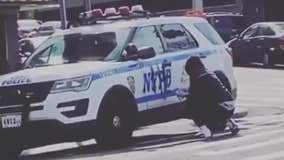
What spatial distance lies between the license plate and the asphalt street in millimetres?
796

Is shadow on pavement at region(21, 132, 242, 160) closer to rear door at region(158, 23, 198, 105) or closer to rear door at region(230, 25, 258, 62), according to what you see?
rear door at region(158, 23, 198, 105)

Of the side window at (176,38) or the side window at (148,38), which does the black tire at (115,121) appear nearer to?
the side window at (148,38)

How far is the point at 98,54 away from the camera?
12734 millimetres

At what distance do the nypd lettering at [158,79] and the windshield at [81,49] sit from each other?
0.66m

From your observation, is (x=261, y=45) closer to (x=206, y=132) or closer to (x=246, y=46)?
(x=246, y=46)

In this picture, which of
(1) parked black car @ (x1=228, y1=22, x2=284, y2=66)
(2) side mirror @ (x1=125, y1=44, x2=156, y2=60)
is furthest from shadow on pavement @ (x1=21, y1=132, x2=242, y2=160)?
(1) parked black car @ (x1=228, y1=22, x2=284, y2=66)

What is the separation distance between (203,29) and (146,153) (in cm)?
366

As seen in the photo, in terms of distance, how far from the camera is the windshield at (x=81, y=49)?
1274 centimetres

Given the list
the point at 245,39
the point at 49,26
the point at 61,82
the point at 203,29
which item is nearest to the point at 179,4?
the point at 49,26

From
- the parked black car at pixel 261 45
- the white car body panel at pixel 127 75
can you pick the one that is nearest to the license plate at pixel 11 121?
the white car body panel at pixel 127 75

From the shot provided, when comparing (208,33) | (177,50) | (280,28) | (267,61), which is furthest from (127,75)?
(280,28)

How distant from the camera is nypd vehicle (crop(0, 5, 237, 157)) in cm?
1169

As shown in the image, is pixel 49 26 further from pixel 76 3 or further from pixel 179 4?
pixel 76 3

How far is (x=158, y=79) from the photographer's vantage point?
13195 millimetres
